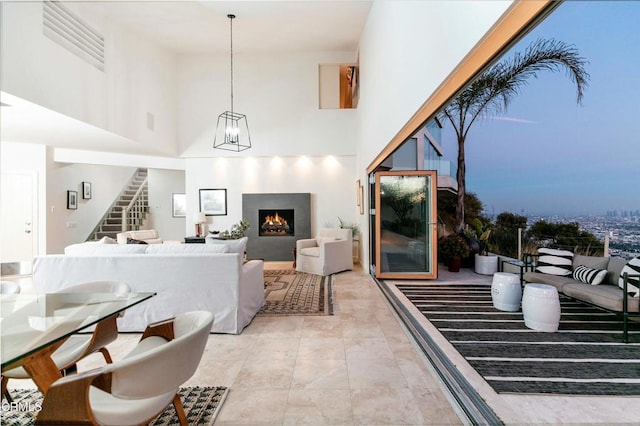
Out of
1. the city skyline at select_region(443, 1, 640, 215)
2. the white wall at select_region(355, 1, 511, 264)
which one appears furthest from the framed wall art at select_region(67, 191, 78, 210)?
the city skyline at select_region(443, 1, 640, 215)

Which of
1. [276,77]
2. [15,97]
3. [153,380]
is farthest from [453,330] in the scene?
[276,77]

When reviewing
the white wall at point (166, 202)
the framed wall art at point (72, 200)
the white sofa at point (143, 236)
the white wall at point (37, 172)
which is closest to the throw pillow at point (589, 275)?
the white sofa at point (143, 236)

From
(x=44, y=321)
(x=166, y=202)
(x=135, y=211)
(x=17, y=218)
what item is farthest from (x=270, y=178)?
(x=44, y=321)

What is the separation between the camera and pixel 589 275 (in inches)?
133

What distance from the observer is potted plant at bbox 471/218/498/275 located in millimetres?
5406

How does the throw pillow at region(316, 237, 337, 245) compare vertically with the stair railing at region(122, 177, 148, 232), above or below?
below

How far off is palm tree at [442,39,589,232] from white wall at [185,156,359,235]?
251 centimetres

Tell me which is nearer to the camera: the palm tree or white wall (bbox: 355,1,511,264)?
white wall (bbox: 355,1,511,264)

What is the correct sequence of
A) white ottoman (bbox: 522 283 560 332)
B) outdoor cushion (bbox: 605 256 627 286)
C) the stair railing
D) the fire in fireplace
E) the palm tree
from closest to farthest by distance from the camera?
white ottoman (bbox: 522 283 560 332) < outdoor cushion (bbox: 605 256 627 286) < the palm tree < the fire in fireplace < the stair railing

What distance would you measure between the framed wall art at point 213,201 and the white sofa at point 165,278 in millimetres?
4408

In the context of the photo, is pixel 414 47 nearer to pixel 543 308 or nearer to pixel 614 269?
pixel 543 308

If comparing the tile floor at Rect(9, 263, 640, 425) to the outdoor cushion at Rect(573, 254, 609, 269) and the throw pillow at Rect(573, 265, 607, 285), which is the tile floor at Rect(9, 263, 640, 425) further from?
the outdoor cushion at Rect(573, 254, 609, 269)

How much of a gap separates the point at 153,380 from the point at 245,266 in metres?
2.28

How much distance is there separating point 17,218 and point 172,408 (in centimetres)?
655
